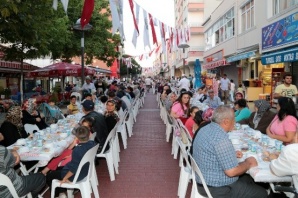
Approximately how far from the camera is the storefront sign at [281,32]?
13862 mm

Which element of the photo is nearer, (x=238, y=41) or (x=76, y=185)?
(x=76, y=185)

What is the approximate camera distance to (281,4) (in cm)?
1584

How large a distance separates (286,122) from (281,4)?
38.3 feet

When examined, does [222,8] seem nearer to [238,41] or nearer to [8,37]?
[238,41]

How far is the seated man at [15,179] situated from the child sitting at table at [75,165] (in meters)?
0.28

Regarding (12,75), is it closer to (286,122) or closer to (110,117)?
(110,117)

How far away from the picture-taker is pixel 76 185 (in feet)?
14.2

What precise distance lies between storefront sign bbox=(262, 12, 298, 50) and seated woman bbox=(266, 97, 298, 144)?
886 cm

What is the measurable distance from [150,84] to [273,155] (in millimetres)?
35326

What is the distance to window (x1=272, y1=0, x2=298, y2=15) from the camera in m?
14.5

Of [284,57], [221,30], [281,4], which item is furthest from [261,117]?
[221,30]

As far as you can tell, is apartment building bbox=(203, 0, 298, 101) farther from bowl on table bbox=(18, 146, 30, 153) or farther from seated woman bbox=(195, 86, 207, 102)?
bowl on table bbox=(18, 146, 30, 153)

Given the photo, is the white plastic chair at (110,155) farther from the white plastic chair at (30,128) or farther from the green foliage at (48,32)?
the green foliage at (48,32)

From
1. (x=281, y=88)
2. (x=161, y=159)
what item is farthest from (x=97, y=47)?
(x=161, y=159)
